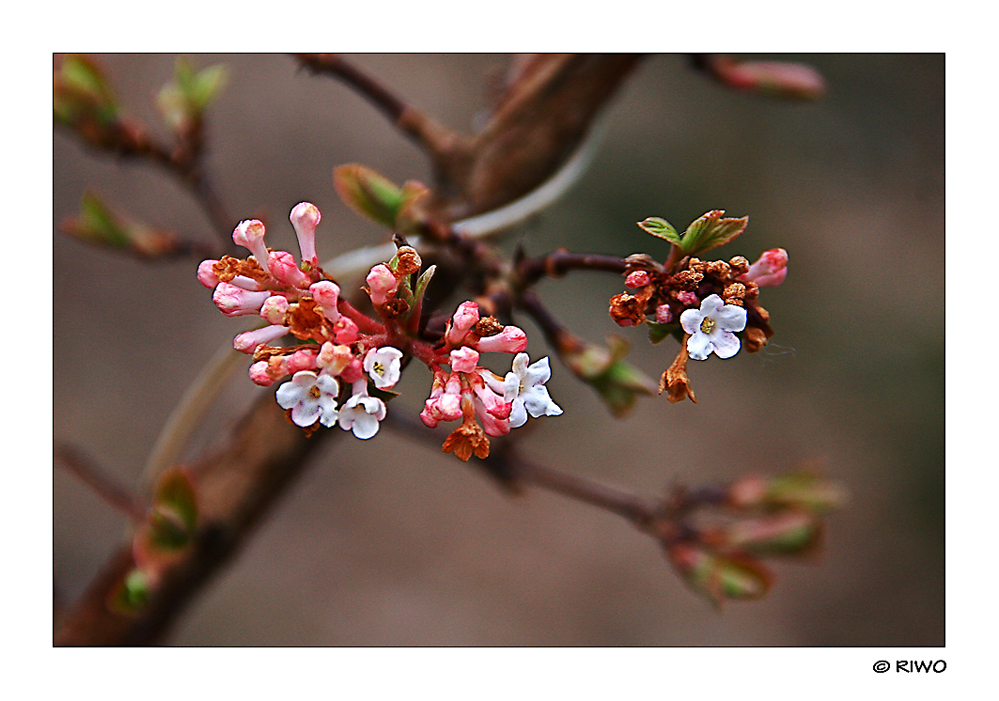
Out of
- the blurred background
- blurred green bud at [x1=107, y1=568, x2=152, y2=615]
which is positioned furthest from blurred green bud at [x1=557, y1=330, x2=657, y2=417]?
the blurred background

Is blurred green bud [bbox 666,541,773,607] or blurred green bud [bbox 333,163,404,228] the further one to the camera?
blurred green bud [bbox 666,541,773,607]

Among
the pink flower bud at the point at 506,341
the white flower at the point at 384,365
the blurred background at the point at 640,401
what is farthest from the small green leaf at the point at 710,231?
the blurred background at the point at 640,401

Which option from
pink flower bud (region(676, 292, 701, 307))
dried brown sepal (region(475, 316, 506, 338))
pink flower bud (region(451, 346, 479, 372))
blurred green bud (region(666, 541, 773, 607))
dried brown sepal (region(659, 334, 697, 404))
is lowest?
blurred green bud (region(666, 541, 773, 607))

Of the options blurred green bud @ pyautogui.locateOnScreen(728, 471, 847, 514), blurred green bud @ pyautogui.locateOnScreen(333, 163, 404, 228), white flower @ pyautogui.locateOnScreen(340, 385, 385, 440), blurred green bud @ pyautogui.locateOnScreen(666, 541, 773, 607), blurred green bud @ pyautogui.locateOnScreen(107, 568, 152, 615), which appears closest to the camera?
white flower @ pyautogui.locateOnScreen(340, 385, 385, 440)

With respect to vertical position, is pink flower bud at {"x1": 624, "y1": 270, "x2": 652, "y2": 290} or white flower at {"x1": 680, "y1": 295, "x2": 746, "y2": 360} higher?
pink flower bud at {"x1": 624, "y1": 270, "x2": 652, "y2": 290}

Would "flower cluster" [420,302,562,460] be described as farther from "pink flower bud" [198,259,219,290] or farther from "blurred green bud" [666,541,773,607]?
"blurred green bud" [666,541,773,607]

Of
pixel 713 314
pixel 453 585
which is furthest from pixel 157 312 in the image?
pixel 713 314

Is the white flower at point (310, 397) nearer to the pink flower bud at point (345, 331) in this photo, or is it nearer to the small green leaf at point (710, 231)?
the pink flower bud at point (345, 331)

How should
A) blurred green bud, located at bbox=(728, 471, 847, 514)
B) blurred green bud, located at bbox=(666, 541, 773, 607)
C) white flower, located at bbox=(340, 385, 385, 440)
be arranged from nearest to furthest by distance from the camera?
1. white flower, located at bbox=(340, 385, 385, 440)
2. blurred green bud, located at bbox=(666, 541, 773, 607)
3. blurred green bud, located at bbox=(728, 471, 847, 514)
